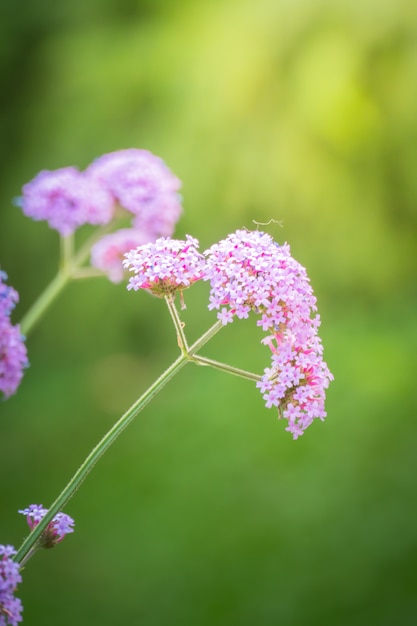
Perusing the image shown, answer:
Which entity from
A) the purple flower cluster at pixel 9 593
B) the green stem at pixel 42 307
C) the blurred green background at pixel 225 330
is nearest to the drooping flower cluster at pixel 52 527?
the purple flower cluster at pixel 9 593

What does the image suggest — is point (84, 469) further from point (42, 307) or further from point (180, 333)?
point (42, 307)

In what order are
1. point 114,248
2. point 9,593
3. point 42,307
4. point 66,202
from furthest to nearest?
point 114,248
point 66,202
point 42,307
point 9,593

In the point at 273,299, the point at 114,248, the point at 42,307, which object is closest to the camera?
the point at 273,299

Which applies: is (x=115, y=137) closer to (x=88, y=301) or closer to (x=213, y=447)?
Result: (x=88, y=301)

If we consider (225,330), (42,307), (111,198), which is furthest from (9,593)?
(225,330)

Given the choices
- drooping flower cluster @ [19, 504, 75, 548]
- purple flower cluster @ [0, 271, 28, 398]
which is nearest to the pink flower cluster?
purple flower cluster @ [0, 271, 28, 398]

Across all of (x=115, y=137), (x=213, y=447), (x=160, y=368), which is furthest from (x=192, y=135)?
(x=213, y=447)

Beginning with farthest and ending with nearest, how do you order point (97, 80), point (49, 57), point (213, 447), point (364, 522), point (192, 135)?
point (49, 57), point (97, 80), point (192, 135), point (213, 447), point (364, 522)
